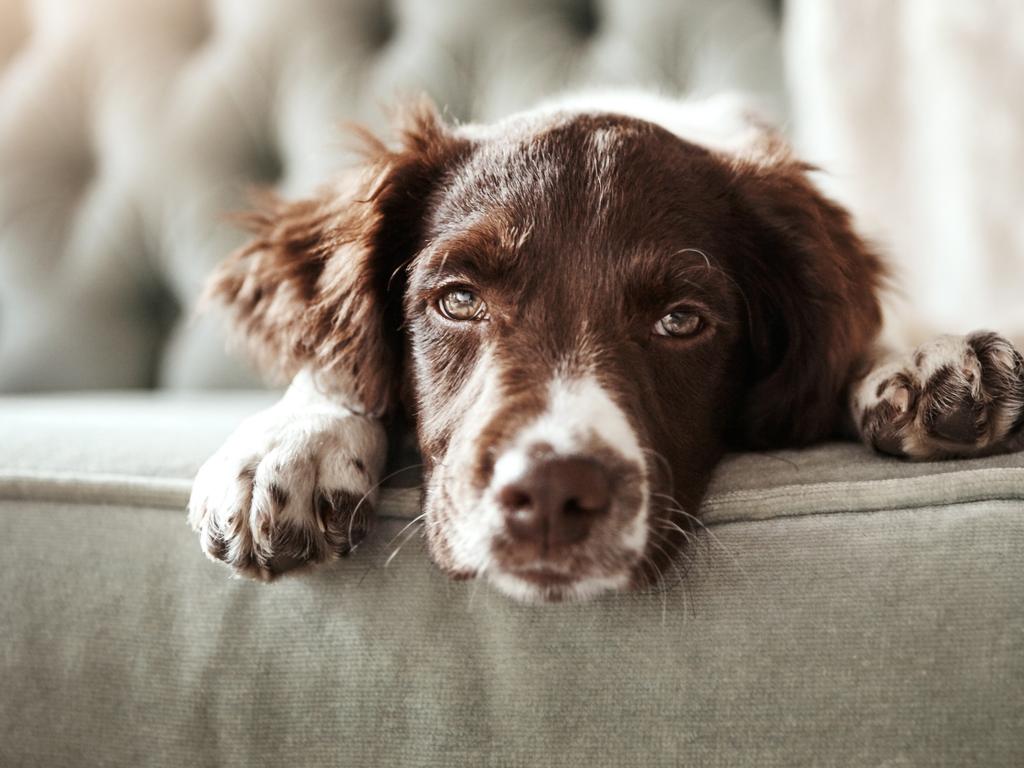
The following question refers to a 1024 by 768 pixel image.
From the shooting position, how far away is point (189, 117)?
117 inches

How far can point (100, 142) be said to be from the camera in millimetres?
3072

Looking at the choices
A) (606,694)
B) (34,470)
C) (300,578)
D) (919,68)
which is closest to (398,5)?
(919,68)

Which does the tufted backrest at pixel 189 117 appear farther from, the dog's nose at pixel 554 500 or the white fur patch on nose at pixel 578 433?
the dog's nose at pixel 554 500

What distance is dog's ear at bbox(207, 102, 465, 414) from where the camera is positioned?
5.11 ft

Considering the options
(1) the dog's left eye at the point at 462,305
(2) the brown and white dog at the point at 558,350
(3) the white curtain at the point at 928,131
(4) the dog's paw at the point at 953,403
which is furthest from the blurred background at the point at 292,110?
(1) the dog's left eye at the point at 462,305

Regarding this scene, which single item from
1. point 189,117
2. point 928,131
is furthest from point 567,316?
A: point 189,117

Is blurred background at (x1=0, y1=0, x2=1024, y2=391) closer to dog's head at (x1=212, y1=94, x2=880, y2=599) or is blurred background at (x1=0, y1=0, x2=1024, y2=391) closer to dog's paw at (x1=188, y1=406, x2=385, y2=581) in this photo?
dog's head at (x1=212, y1=94, x2=880, y2=599)

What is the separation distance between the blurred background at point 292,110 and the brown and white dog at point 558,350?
0.96 metres

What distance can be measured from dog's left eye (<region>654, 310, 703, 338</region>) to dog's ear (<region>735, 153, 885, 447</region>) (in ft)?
0.50

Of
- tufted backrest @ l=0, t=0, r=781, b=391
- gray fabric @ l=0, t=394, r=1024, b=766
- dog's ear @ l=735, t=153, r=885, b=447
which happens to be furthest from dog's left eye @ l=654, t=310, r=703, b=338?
tufted backrest @ l=0, t=0, r=781, b=391

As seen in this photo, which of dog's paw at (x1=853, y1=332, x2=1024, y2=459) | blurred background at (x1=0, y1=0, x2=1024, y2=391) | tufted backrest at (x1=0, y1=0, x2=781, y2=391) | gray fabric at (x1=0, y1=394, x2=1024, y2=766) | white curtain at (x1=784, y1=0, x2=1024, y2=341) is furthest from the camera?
tufted backrest at (x1=0, y1=0, x2=781, y2=391)

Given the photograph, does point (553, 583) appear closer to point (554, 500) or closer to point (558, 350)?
point (554, 500)

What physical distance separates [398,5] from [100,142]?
3.75 ft

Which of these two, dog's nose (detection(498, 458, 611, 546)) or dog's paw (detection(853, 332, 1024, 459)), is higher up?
dog's paw (detection(853, 332, 1024, 459))
